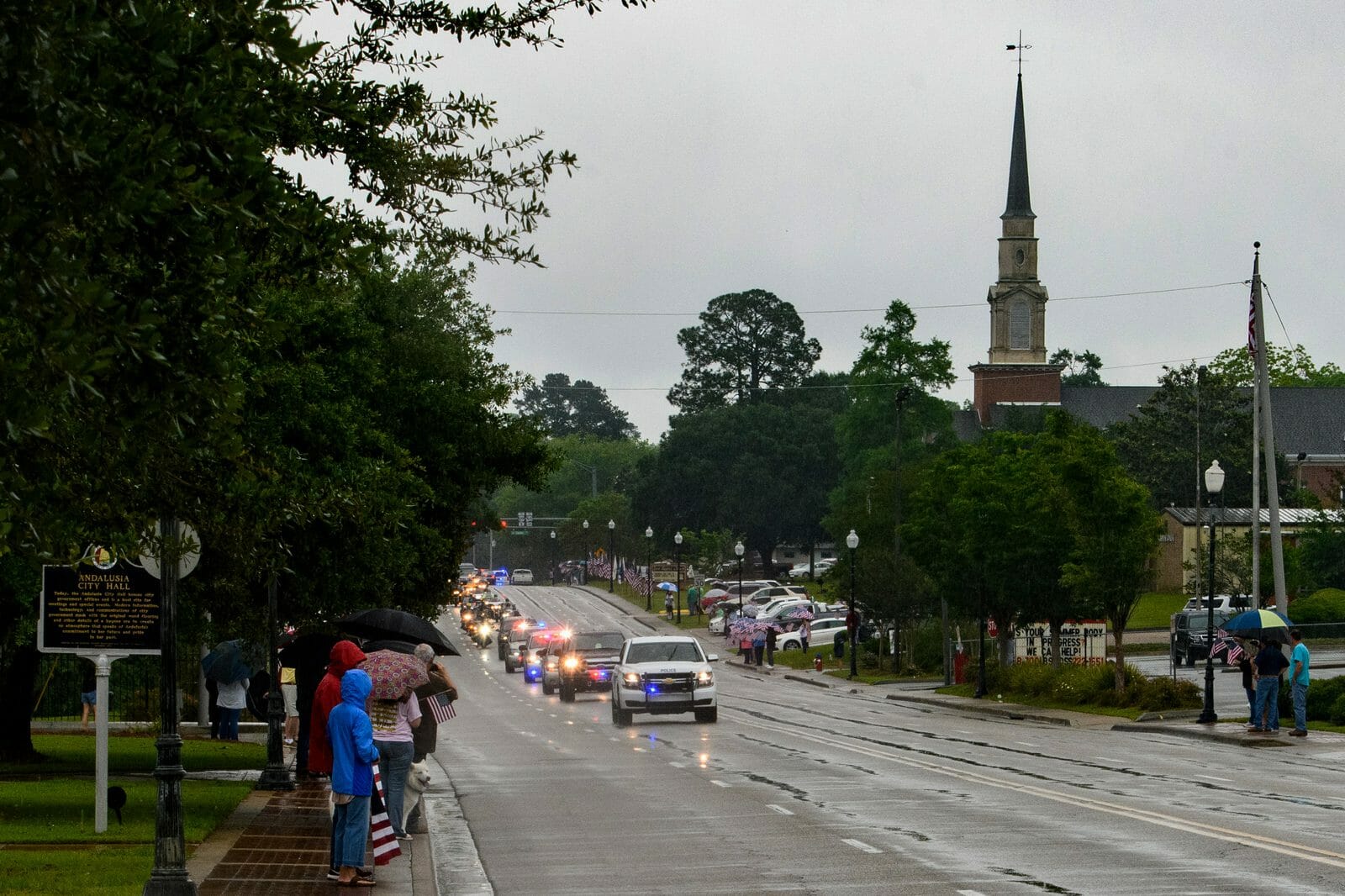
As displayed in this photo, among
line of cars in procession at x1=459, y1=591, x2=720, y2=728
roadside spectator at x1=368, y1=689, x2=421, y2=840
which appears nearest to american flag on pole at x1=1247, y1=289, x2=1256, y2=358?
line of cars in procession at x1=459, y1=591, x2=720, y2=728

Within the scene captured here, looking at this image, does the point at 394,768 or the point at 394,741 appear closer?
the point at 394,741

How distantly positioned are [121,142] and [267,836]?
1175 cm

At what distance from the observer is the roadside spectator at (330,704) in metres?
14.0

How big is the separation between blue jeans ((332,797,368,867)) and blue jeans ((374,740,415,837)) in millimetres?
1894

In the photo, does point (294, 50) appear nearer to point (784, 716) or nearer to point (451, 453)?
point (451, 453)

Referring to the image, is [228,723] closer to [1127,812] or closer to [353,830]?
[1127,812]

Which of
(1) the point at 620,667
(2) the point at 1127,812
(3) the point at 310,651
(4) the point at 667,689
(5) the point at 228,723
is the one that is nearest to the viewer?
(2) the point at 1127,812

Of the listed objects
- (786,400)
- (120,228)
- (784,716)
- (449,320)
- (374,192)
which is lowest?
(784,716)

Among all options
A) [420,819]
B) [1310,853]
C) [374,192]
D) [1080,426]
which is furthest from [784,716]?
[374,192]

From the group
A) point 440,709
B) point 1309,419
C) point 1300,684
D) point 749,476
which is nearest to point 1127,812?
point 440,709

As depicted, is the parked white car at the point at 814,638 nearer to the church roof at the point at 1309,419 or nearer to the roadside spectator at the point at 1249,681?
the roadside spectator at the point at 1249,681

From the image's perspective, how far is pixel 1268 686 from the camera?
101 ft

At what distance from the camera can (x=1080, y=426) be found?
42.9 meters

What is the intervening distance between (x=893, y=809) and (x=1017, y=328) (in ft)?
396
